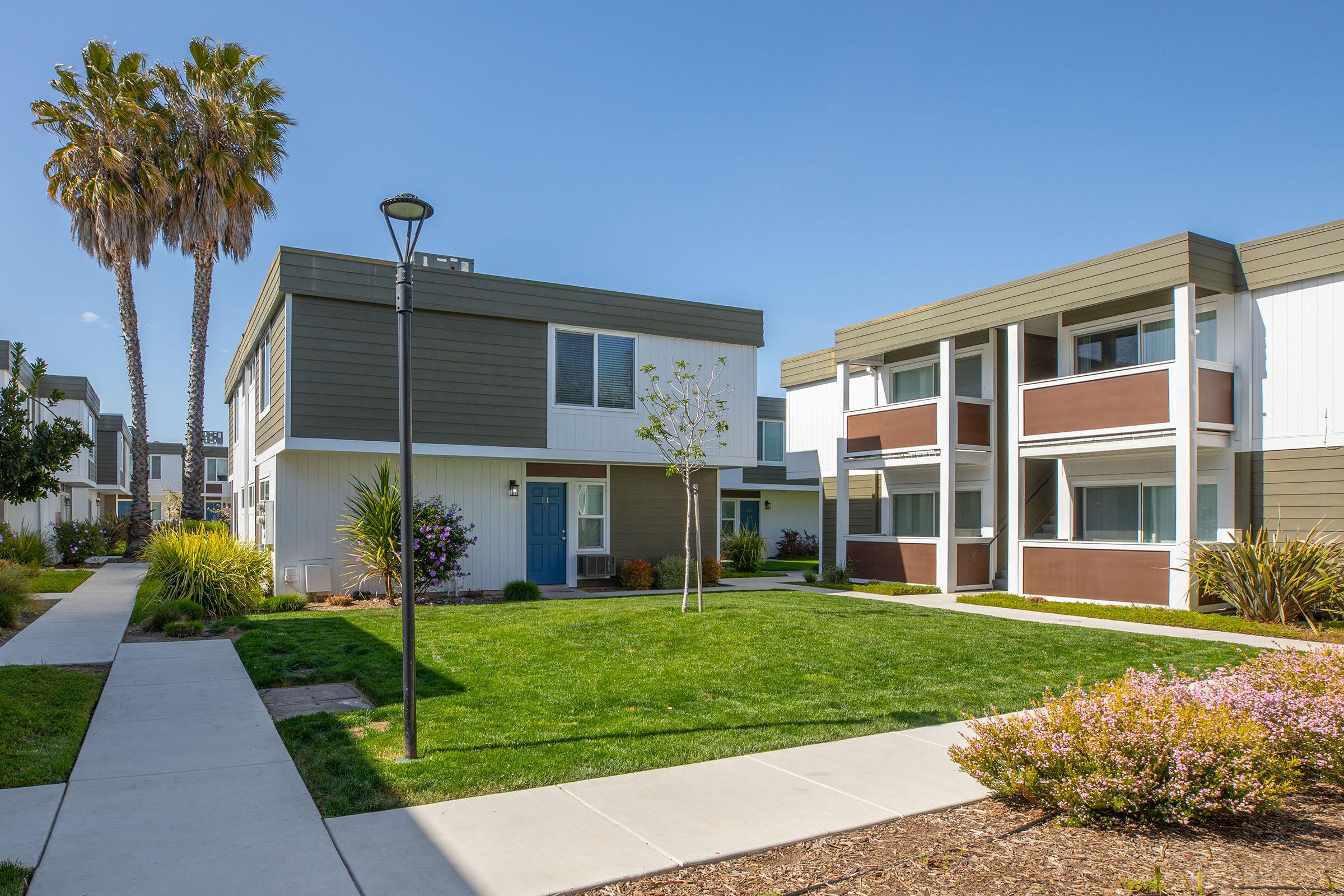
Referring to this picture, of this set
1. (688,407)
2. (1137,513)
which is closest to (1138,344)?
(1137,513)

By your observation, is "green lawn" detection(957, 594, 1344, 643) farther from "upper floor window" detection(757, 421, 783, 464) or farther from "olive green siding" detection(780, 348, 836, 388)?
"upper floor window" detection(757, 421, 783, 464)

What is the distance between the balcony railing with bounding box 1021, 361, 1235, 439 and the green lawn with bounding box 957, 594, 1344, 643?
2.88 m

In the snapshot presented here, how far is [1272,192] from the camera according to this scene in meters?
12.8

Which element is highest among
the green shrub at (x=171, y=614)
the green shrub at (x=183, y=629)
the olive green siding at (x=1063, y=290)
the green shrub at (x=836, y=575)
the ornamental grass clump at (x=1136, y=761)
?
the olive green siding at (x=1063, y=290)

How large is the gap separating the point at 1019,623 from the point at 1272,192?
7409mm

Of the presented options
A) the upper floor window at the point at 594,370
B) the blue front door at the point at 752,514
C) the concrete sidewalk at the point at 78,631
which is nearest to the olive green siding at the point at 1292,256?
the upper floor window at the point at 594,370

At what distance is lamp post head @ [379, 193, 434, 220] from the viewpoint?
538 cm

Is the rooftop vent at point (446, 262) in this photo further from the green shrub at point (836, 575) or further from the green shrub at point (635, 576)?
the green shrub at point (836, 575)

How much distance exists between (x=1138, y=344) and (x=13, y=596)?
17.7 metres

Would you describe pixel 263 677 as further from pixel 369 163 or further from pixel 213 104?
pixel 213 104

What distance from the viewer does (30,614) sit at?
1179cm

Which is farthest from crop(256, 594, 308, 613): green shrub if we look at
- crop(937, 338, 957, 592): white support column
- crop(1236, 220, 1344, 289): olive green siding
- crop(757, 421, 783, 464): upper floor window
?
crop(757, 421, 783, 464): upper floor window

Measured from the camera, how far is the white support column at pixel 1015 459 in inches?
627

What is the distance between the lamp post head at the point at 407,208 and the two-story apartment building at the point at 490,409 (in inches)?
369
